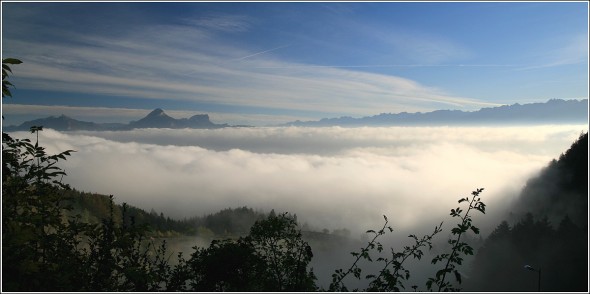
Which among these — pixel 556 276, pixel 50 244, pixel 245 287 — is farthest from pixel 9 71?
pixel 556 276

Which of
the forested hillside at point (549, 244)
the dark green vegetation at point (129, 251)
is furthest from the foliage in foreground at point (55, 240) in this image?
the forested hillside at point (549, 244)

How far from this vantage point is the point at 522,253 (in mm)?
96750

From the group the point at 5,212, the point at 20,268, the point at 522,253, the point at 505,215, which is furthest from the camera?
the point at 505,215

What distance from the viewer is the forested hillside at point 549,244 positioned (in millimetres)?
83250

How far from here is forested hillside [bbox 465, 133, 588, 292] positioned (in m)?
83.2

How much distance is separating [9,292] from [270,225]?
29.4 feet

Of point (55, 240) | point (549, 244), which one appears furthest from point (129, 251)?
point (549, 244)

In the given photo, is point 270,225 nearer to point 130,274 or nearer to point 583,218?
point 130,274

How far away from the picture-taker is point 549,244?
9350cm

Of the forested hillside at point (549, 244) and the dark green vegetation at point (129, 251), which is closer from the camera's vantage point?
the dark green vegetation at point (129, 251)

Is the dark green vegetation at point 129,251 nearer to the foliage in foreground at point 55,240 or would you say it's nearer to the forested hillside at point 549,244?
the foliage in foreground at point 55,240

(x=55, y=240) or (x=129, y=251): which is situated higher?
(x=55, y=240)

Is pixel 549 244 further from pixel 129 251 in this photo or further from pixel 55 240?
pixel 55 240

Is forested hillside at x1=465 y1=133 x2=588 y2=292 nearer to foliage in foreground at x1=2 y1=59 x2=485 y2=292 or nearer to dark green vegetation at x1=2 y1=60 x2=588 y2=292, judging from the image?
dark green vegetation at x1=2 y1=60 x2=588 y2=292
